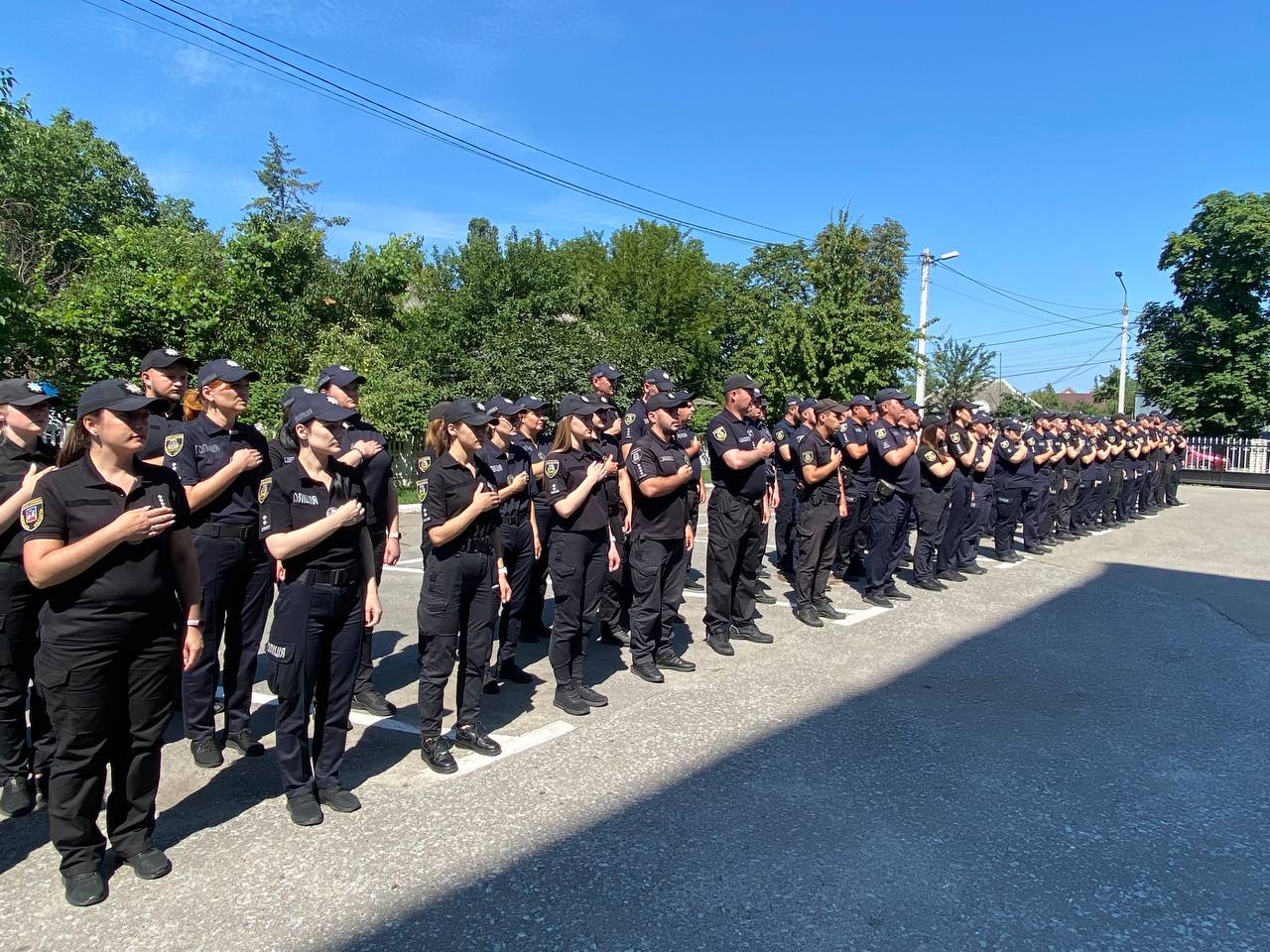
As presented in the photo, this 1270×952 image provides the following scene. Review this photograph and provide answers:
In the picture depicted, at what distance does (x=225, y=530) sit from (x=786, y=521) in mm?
Answer: 6536

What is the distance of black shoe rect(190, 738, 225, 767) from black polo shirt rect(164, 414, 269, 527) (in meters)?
1.14

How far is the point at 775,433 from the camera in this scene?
9.50m

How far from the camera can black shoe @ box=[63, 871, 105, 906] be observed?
9.78 feet

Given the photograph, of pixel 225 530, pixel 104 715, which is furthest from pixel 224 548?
pixel 104 715

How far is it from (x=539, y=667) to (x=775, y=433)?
4.63 m

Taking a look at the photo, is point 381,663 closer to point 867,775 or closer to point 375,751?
point 375,751

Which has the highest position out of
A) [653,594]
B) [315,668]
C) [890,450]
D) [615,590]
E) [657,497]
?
[890,450]

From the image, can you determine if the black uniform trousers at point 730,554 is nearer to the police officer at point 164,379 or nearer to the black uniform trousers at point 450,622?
the black uniform trousers at point 450,622

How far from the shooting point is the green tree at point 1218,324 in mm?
28156

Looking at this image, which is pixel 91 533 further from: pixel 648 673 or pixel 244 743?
pixel 648 673

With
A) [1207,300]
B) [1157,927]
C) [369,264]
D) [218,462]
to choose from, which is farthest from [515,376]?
[1207,300]

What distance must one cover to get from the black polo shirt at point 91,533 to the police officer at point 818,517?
528 centimetres

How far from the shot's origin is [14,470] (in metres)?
3.83

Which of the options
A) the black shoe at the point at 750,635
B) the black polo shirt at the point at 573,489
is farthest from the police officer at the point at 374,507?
the black shoe at the point at 750,635
